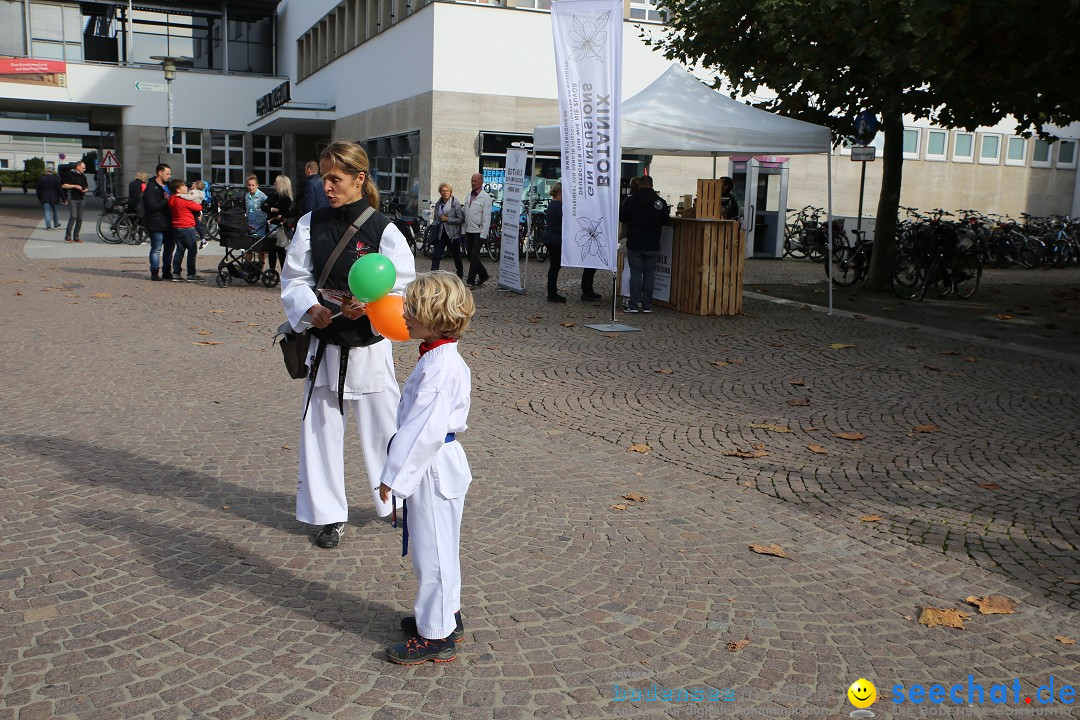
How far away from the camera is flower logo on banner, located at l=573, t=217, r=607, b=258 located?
11938mm

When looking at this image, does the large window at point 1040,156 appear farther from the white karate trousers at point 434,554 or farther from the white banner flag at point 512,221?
the white karate trousers at point 434,554

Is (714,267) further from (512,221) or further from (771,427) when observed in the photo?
(771,427)

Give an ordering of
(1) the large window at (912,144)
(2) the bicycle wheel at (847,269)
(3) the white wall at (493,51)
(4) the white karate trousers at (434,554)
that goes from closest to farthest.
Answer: (4) the white karate trousers at (434,554) → (2) the bicycle wheel at (847,269) → (3) the white wall at (493,51) → (1) the large window at (912,144)

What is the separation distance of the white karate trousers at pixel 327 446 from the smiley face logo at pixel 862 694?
7.27ft

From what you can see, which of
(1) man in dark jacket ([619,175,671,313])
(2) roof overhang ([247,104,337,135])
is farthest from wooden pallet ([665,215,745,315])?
(2) roof overhang ([247,104,337,135])

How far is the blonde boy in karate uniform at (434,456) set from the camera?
3.46 m

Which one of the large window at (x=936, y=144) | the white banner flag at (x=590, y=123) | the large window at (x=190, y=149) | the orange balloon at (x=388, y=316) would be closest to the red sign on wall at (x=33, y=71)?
the large window at (x=190, y=149)

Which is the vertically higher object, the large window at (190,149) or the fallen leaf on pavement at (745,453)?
the large window at (190,149)

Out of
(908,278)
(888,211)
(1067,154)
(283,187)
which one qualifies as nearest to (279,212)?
(283,187)

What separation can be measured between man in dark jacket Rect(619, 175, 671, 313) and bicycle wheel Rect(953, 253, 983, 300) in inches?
219

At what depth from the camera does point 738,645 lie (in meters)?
3.84

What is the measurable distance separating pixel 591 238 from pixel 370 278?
818 cm

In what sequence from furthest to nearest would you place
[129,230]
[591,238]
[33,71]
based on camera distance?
[33,71], [129,230], [591,238]

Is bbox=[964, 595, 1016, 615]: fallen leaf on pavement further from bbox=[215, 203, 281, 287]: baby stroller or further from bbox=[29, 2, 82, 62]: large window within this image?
bbox=[29, 2, 82, 62]: large window
